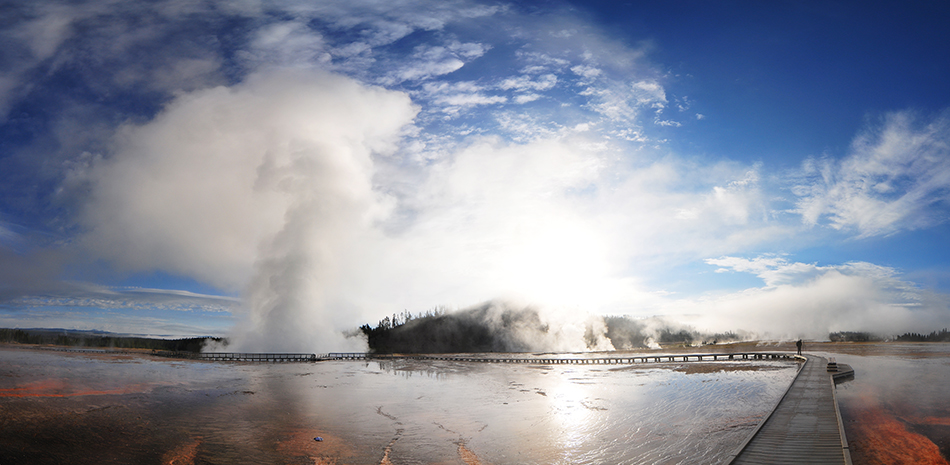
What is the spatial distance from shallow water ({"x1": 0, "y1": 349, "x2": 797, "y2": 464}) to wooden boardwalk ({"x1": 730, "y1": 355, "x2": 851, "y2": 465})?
1.93 m

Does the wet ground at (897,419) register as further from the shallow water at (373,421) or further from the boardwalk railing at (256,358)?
the boardwalk railing at (256,358)

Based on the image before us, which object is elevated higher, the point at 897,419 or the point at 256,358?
the point at 897,419

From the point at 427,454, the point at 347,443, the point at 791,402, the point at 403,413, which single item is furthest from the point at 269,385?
the point at 791,402

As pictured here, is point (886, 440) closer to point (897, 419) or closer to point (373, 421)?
→ point (897, 419)

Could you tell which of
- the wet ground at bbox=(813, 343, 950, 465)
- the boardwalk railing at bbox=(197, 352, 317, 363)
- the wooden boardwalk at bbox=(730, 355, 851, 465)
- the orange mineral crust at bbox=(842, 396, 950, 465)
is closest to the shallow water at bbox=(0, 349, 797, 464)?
the wooden boardwalk at bbox=(730, 355, 851, 465)

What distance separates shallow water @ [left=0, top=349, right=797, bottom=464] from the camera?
1741 centimetres

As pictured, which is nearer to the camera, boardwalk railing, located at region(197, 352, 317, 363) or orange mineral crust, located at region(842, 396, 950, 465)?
orange mineral crust, located at region(842, 396, 950, 465)

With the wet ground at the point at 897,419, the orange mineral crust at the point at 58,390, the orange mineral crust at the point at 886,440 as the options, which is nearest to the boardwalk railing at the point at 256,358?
the orange mineral crust at the point at 58,390

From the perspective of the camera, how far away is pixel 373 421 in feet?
78.5

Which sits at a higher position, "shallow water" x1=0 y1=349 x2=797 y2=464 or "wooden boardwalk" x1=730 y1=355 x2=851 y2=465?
"wooden boardwalk" x1=730 y1=355 x2=851 y2=465

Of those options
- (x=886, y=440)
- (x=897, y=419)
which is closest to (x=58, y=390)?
(x=886, y=440)

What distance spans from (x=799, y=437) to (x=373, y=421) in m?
18.5

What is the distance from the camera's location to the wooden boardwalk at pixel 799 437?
12.8 m

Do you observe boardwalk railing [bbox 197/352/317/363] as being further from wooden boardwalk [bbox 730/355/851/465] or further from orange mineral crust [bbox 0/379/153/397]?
wooden boardwalk [bbox 730/355/851/465]
